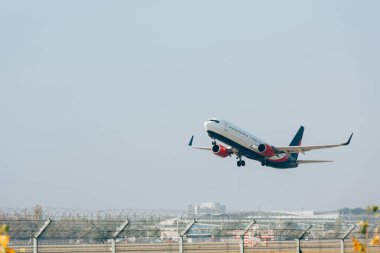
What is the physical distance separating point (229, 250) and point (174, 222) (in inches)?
443

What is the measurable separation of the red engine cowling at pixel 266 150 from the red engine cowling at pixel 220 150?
15.0ft

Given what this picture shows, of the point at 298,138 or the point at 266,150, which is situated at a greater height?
the point at 298,138

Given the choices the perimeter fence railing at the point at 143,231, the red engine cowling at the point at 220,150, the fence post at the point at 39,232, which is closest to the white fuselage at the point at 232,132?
the red engine cowling at the point at 220,150

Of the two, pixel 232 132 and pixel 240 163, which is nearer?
pixel 232 132

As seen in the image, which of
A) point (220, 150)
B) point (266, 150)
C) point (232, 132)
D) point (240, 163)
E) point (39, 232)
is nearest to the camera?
point (39, 232)

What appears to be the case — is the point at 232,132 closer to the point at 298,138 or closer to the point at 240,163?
the point at 240,163

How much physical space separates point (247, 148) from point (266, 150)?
135 inches

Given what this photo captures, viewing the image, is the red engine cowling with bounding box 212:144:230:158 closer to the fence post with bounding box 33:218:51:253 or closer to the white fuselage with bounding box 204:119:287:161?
Answer: the white fuselage with bounding box 204:119:287:161

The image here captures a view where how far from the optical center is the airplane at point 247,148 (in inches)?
3337

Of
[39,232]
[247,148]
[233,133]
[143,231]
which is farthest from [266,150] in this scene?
[39,232]

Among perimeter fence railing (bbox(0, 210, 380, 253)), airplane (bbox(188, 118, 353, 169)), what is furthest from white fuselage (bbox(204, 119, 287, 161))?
perimeter fence railing (bbox(0, 210, 380, 253))

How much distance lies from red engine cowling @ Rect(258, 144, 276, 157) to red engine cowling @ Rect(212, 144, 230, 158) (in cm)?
456

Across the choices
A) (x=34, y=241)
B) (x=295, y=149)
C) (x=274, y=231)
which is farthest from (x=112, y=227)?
(x=295, y=149)

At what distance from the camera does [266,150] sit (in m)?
91.2
